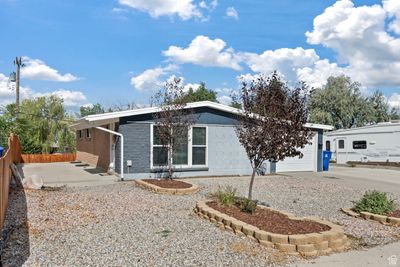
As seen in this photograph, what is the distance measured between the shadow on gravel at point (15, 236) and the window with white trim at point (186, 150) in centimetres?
568

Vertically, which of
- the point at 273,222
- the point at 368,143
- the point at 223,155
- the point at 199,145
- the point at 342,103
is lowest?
the point at 273,222

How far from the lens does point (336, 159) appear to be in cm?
2684

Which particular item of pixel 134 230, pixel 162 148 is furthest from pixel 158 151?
pixel 134 230

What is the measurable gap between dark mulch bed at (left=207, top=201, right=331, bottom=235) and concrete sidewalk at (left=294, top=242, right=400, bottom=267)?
64 cm

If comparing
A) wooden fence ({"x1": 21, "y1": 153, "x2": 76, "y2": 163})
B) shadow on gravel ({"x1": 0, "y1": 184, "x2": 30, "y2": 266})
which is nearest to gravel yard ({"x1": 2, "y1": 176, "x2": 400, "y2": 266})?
shadow on gravel ({"x1": 0, "y1": 184, "x2": 30, "y2": 266})

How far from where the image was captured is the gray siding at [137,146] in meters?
13.6

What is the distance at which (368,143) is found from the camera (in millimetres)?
24344

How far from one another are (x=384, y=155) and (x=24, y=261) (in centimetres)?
2309

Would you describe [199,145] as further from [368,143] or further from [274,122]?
[368,143]

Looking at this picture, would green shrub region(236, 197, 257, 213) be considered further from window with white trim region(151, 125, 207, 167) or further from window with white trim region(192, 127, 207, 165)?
window with white trim region(192, 127, 207, 165)

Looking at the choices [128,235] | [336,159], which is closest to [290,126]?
[128,235]

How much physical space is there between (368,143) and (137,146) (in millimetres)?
16898

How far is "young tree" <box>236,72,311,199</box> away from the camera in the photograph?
704 centimetres

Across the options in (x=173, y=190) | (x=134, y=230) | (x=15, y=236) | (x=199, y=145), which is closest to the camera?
(x=15, y=236)
